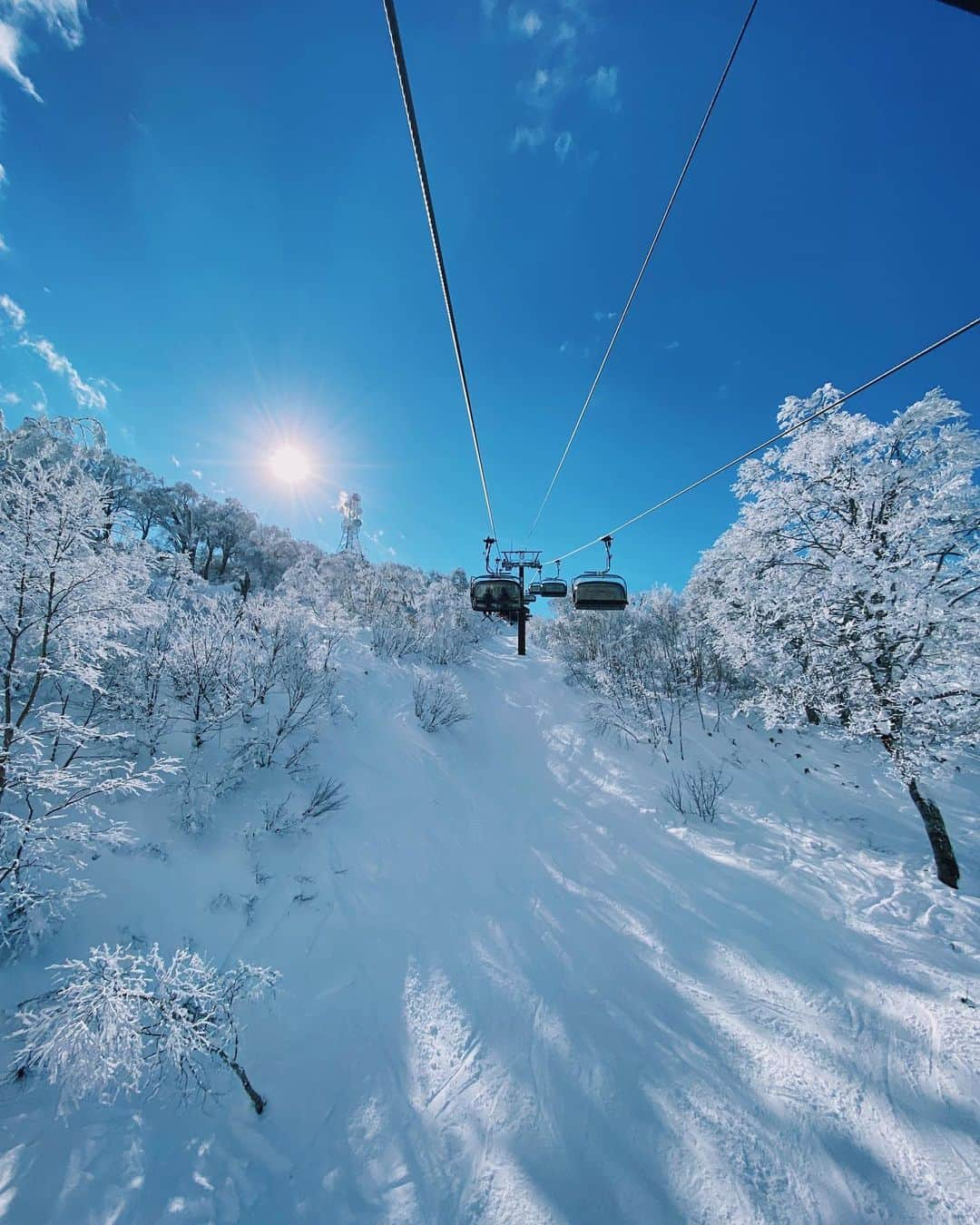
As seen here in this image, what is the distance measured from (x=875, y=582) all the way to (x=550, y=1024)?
7.25m

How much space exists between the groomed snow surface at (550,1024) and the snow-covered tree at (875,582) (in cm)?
244

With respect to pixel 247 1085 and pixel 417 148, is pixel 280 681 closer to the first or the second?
pixel 247 1085

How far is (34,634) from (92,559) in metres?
1.04

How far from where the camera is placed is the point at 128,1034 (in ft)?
10.3

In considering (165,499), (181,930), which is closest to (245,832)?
(181,930)

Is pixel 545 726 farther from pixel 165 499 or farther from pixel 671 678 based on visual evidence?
pixel 165 499

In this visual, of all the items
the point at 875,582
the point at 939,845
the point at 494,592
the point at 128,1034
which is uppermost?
the point at 494,592

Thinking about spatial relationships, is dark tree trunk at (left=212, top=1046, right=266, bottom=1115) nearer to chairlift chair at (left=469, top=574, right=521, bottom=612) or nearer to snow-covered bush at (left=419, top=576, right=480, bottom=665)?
chairlift chair at (left=469, top=574, right=521, bottom=612)

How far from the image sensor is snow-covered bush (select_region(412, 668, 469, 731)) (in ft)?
36.2

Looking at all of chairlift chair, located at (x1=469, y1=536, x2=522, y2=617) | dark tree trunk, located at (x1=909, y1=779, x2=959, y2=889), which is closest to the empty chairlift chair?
chairlift chair, located at (x1=469, y1=536, x2=522, y2=617)

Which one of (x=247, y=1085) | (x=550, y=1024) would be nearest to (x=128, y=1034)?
(x=247, y=1085)

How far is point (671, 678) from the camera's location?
13.0m

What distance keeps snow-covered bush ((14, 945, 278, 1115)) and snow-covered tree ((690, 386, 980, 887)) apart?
352 inches

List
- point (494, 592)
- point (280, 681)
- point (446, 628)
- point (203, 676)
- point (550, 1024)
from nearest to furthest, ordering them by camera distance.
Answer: point (550, 1024) < point (203, 676) < point (280, 681) < point (494, 592) < point (446, 628)
